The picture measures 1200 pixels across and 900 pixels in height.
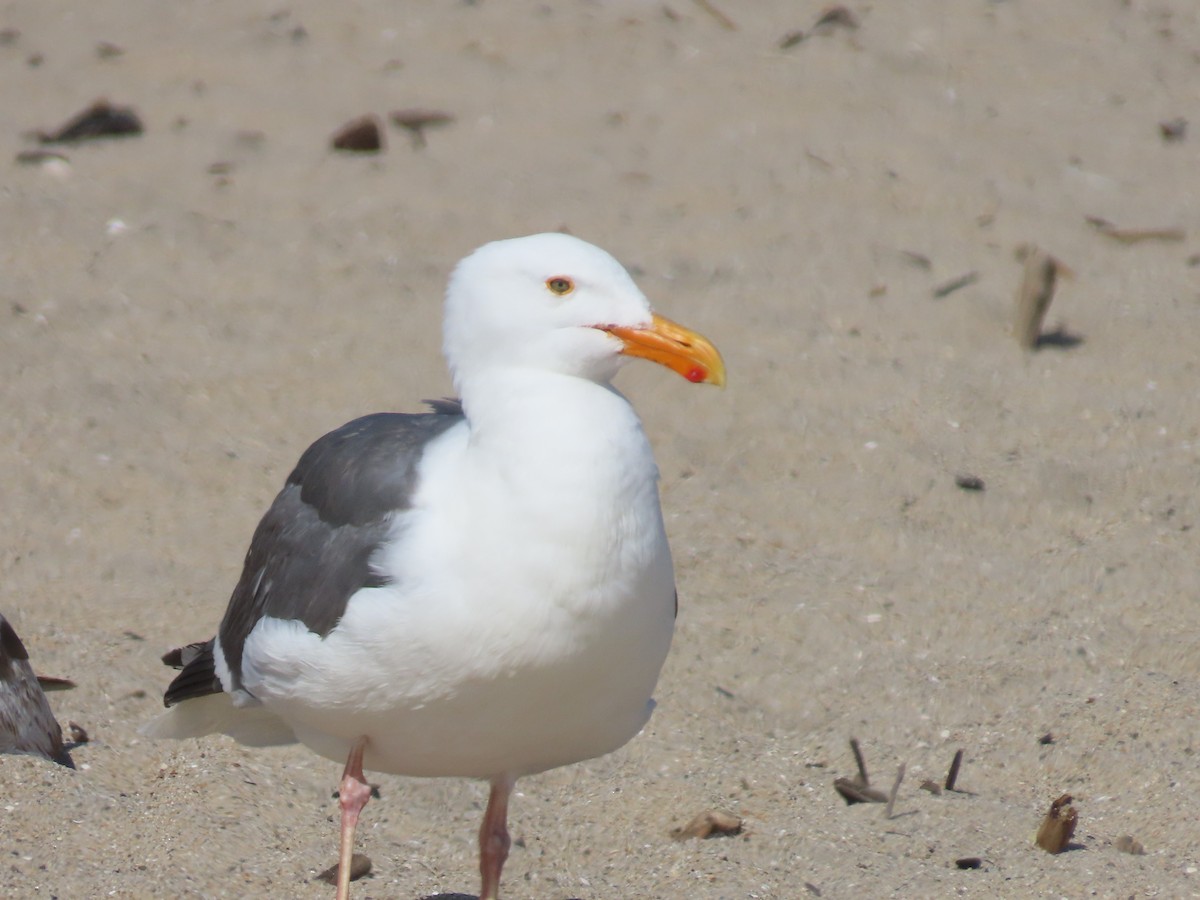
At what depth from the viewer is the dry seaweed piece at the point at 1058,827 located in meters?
4.34

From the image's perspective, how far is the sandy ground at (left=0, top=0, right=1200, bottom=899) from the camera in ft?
15.2

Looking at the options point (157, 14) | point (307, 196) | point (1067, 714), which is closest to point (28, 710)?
point (1067, 714)

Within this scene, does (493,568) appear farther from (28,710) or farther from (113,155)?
(113,155)

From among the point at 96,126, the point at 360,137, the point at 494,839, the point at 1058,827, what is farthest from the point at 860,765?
the point at 96,126

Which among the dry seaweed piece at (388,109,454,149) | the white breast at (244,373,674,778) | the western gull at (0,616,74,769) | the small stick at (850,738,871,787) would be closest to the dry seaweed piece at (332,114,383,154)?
the dry seaweed piece at (388,109,454,149)

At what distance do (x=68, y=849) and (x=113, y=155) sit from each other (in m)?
5.42

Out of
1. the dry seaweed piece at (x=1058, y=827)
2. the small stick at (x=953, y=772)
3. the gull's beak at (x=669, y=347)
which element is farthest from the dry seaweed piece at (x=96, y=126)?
the dry seaweed piece at (x=1058, y=827)

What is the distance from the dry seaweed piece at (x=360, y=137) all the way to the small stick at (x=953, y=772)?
17.5ft

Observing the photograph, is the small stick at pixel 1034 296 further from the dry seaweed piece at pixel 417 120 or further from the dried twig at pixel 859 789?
the dry seaweed piece at pixel 417 120

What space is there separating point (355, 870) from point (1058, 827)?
1.79m

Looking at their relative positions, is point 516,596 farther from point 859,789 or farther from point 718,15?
point 718,15

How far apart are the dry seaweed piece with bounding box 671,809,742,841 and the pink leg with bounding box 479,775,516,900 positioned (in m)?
0.73

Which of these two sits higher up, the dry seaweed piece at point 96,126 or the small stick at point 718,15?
the small stick at point 718,15

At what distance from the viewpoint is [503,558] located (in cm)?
340
